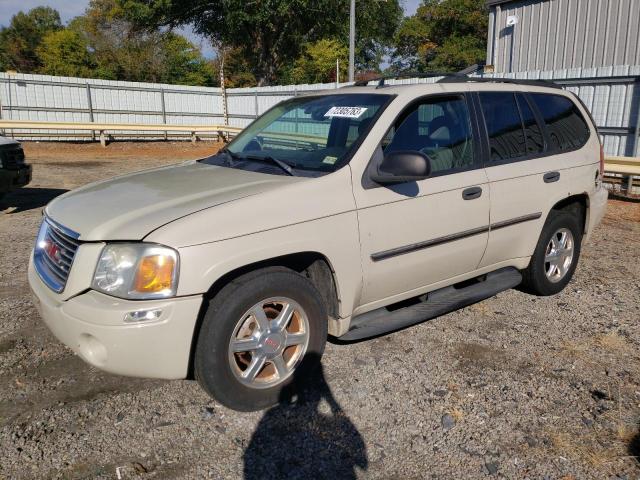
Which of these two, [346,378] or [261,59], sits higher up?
[261,59]

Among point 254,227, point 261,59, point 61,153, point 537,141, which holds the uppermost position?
point 261,59

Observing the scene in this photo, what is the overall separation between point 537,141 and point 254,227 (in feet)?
9.33

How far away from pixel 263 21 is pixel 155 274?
98.7 feet

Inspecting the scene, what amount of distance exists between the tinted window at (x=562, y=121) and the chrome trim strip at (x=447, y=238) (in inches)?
30.5

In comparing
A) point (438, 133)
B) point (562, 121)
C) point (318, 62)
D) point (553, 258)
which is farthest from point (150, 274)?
point (318, 62)

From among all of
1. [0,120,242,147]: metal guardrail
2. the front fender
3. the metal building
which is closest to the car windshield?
the front fender

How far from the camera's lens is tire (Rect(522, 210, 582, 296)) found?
4.77 metres

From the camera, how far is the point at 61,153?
1886 cm

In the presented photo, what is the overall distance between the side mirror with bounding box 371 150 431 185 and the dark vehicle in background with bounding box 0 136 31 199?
6.46 m

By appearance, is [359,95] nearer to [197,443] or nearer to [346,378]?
[346,378]

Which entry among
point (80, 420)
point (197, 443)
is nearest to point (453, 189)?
point (197, 443)

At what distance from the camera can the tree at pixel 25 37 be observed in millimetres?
→ 59281

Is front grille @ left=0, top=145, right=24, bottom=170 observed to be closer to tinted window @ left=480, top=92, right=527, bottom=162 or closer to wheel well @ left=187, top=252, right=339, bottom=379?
wheel well @ left=187, top=252, right=339, bottom=379

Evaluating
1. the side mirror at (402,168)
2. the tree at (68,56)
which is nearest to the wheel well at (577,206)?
the side mirror at (402,168)
